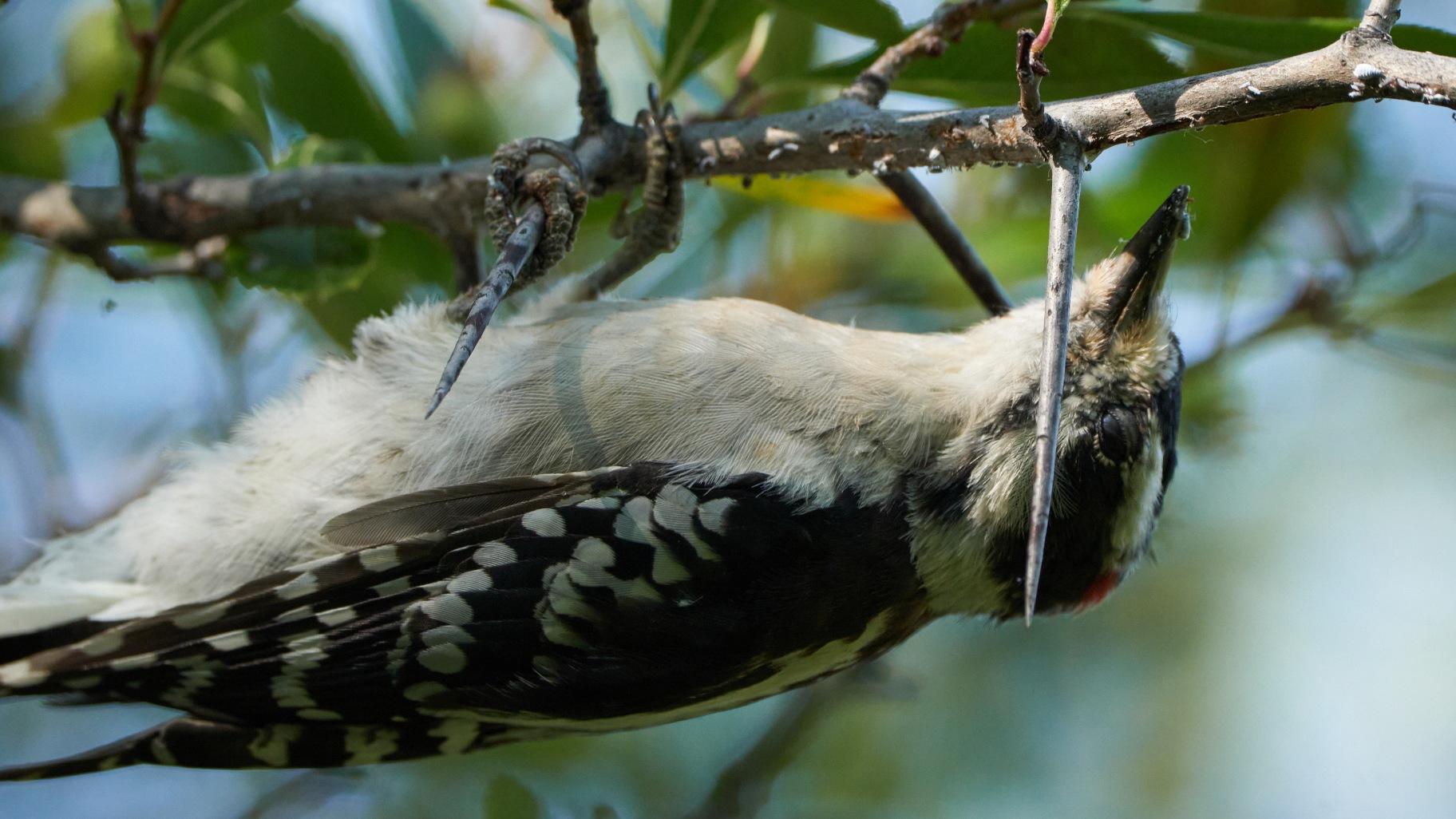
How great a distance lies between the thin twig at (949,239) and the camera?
2627 mm

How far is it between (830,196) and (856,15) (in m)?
0.44

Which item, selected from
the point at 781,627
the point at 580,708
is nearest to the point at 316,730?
the point at 580,708

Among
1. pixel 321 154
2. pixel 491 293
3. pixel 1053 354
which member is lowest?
pixel 1053 354

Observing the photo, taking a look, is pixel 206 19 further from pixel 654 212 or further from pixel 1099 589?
pixel 1099 589

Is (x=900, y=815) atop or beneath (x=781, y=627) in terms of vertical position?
beneath

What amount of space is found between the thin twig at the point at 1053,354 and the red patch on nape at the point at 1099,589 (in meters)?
1.23

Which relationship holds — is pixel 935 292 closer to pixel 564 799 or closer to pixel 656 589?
pixel 656 589

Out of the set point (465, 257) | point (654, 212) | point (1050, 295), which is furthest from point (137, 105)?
point (1050, 295)

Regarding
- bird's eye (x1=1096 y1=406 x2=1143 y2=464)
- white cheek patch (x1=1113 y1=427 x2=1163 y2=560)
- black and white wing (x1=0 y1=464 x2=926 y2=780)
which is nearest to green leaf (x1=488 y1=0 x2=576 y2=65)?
black and white wing (x1=0 y1=464 x2=926 y2=780)

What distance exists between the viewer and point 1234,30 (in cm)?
224

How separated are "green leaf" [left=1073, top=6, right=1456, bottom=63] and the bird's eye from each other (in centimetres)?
72

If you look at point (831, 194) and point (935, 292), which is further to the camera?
point (935, 292)

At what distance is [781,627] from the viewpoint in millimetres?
2363

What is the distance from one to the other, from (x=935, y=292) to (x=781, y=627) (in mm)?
1587
